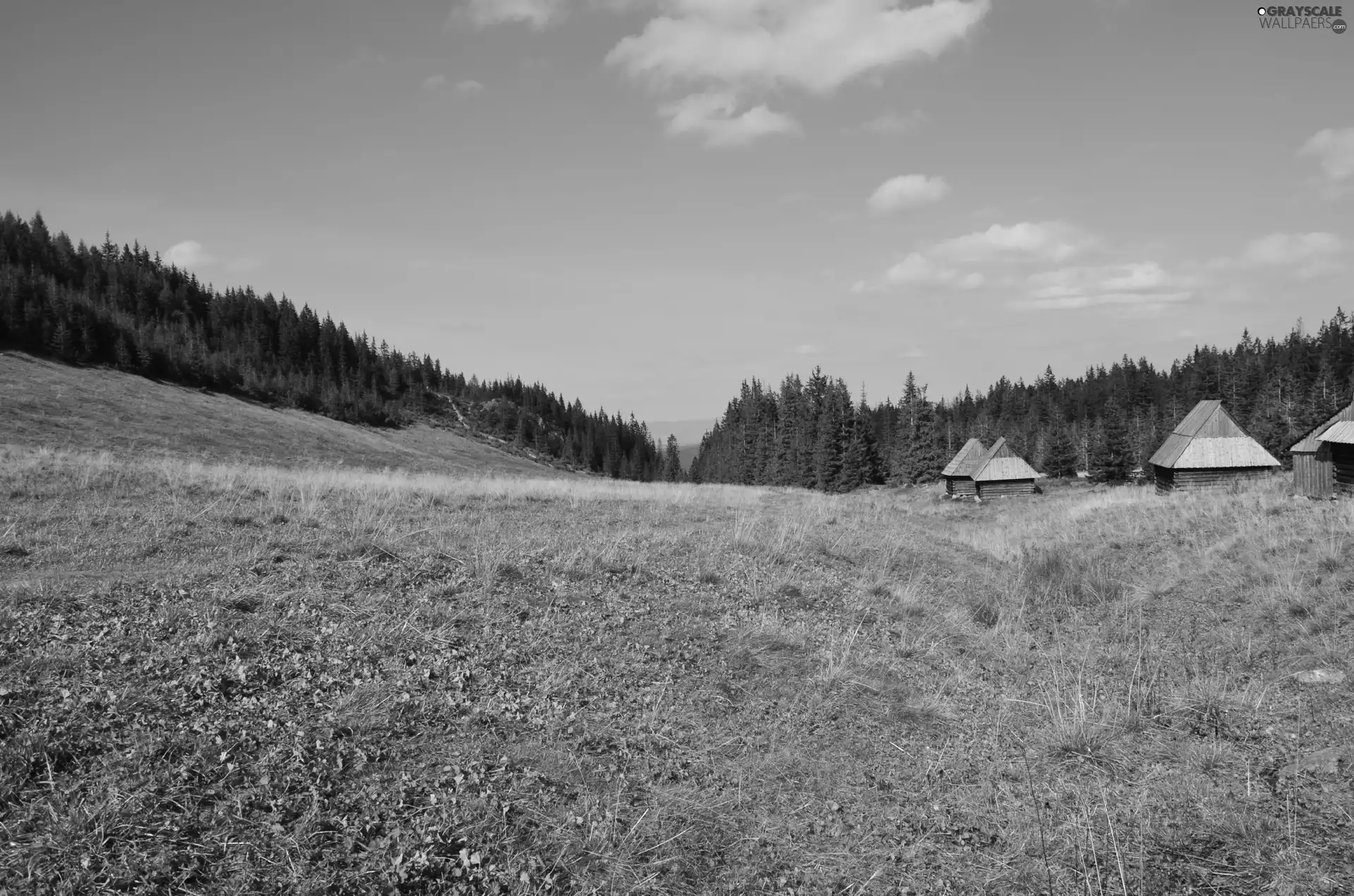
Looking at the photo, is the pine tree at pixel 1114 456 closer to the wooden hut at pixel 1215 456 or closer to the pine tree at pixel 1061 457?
the pine tree at pixel 1061 457

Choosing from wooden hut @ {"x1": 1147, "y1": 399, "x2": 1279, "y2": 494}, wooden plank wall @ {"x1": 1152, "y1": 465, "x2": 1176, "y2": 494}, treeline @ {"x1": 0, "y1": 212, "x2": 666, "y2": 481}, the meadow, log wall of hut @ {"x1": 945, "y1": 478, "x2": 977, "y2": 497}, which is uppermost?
treeline @ {"x1": 0, "y1": 212, "x2": 666, "y2": 481}

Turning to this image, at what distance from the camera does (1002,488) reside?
46.4 metres

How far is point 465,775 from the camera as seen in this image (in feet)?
13.9

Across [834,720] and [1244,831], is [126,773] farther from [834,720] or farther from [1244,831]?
[1244,831]

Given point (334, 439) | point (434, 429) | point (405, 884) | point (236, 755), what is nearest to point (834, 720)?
point (405, 884)

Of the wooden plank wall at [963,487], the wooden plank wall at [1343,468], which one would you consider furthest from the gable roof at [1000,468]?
the wooden plank wall at [1343,468]

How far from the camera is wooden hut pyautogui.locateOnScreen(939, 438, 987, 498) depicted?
47312mm

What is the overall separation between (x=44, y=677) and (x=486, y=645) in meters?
3.07

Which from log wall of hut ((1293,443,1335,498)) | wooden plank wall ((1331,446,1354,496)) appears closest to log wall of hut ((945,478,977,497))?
log wall of hut ((1293,443,1335,498))

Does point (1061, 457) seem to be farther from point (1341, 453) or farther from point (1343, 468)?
point (1343, 468)

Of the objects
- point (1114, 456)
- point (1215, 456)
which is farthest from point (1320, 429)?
point (1114, 456)

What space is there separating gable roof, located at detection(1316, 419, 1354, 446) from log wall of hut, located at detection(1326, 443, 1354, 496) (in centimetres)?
63

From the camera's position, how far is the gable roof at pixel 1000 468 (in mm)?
45938

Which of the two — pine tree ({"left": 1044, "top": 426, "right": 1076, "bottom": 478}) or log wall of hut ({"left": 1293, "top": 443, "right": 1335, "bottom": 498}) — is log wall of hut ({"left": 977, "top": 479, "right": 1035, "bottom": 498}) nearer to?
log wall of hut ({"left": 1293, "top": 443, "right": 1335, "bottom": 498})
